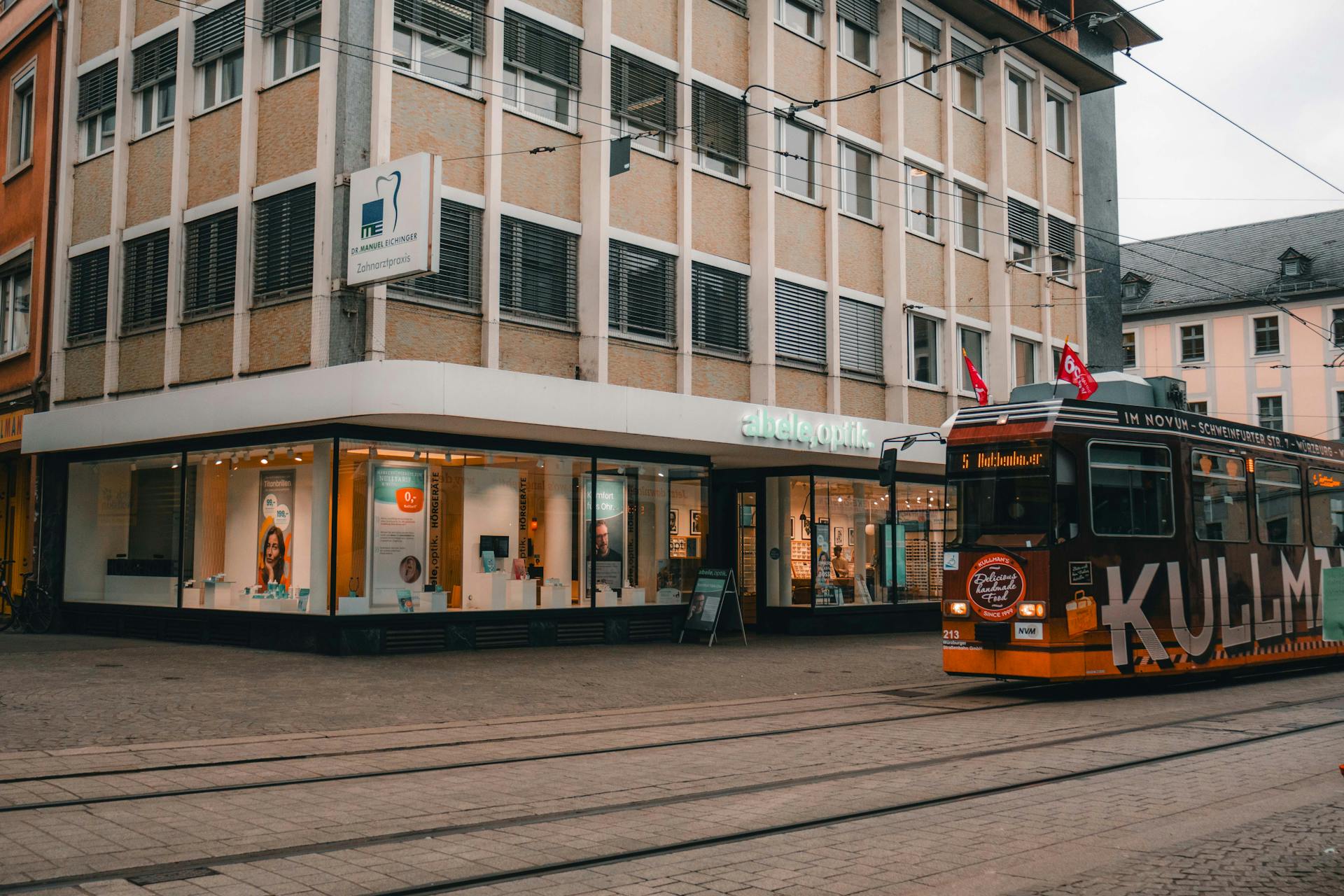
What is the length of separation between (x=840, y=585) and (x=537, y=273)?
30.0 ft

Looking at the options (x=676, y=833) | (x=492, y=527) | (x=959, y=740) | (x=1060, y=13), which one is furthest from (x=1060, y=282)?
(x=676, y=833)

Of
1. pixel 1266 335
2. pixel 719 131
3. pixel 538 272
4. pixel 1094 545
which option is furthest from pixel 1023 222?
pixel 1266 335

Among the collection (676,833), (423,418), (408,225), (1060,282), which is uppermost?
(1060,282)

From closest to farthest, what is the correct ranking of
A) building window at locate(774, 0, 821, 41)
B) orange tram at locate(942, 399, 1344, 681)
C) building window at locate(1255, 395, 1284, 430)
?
orange tram at locate(942, 399, 1344, 681), building window at locate(774, 0, 821, 41), building window at locate(1255, 395, 1284, 430)

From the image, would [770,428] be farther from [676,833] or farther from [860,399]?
[676,833]

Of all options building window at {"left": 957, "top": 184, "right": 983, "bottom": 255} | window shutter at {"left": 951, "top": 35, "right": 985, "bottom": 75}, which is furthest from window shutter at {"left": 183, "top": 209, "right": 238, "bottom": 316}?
window shutter at {"left": 951, "top": 35, "right": 985, "bottom": 75}

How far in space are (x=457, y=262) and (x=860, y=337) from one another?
9949 millimetres

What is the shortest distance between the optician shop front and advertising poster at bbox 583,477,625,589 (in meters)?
0.04

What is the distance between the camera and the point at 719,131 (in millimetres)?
22438

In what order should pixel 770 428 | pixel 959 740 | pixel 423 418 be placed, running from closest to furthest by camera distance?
pixel 959 740 → pixel 423 418 → pixel 770 428

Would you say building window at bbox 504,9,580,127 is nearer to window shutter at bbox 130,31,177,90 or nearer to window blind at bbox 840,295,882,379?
A: window shutter at bbox 130,31,177,90

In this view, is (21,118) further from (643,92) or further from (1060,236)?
(1060,236)

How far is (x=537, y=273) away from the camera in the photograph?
19188mm

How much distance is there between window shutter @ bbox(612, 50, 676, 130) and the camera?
20609 millimetres
